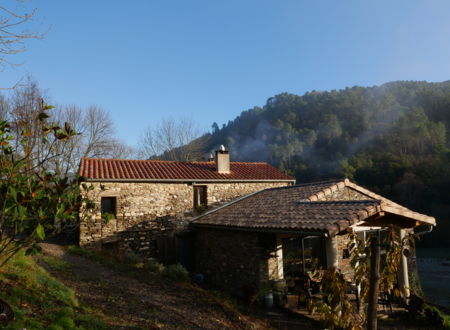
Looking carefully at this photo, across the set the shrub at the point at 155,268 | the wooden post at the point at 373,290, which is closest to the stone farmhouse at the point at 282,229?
the shrub at the point at 155,268

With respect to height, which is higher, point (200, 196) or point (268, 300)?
point (200, 196)

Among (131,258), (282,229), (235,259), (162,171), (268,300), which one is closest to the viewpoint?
(282,229)

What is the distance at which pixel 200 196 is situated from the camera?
45.3 feet

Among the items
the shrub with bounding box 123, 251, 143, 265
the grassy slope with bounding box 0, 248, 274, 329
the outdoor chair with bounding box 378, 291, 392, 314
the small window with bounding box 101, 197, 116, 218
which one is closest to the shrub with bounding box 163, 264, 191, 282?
the grassy slope with bounding box 0, 248, 274, 329

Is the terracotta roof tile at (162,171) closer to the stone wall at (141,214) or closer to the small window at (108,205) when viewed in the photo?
the stone wall at (141,214)

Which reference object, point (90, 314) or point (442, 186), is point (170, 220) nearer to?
point (90, 314)

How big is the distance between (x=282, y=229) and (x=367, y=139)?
40034mm

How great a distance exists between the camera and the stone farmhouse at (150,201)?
11961 millimetres

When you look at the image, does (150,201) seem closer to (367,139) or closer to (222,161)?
(222,161)

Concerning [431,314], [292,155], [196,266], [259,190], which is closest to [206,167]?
[259,190]

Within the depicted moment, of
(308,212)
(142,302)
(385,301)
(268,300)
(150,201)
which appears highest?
(150,201)

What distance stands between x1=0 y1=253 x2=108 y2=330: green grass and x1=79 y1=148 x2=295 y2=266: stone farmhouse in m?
5.64

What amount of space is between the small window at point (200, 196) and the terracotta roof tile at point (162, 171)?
56 cm

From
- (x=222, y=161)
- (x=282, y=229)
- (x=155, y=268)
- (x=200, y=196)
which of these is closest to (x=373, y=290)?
(x=282, y=229)
